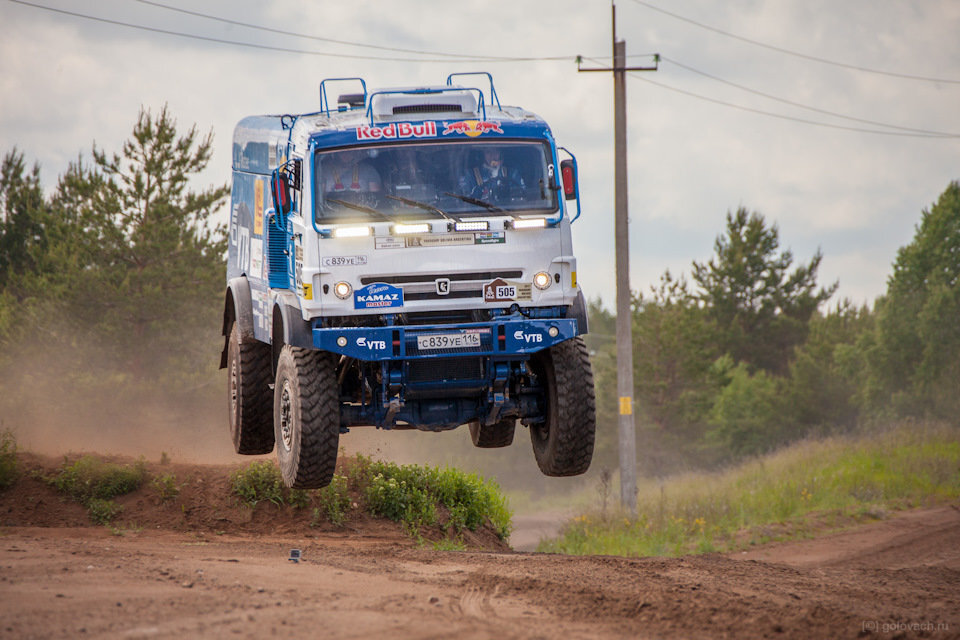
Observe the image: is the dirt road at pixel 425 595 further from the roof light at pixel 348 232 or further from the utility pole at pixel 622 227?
the utility pole at pixel 622 227

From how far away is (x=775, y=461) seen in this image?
103ft

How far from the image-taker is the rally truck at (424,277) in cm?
991

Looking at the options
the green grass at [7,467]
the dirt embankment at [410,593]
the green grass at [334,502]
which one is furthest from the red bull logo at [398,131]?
the green grass at [7,467]

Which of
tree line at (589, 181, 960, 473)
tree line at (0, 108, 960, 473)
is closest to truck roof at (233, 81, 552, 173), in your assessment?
tree line at (0, 108, 960, 473)

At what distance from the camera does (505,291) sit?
10.2 metres

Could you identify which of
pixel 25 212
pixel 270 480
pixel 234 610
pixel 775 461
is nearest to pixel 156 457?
pixel 270 480

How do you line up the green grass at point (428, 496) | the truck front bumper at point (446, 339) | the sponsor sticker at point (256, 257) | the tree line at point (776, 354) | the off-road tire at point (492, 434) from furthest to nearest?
1. the tree line at point (776, 354)
2. the green grass at point (428, 496)
3. the off-road tire at point (492, 434)
4. the sponsor sticker at point (256, 257)
5. the truck front bumper at point (446, 339)

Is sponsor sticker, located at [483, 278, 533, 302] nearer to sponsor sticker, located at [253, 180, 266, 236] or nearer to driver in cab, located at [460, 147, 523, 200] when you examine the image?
driver in cab, located at [460, 147, 523, 200]

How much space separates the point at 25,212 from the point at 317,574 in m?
36.9

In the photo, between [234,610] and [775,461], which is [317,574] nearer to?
[234,610]

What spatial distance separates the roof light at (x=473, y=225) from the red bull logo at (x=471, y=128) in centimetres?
92

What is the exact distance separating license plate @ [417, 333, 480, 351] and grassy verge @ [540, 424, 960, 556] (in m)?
10.6

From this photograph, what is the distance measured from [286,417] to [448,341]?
6.85ft

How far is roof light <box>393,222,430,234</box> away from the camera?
992cm
